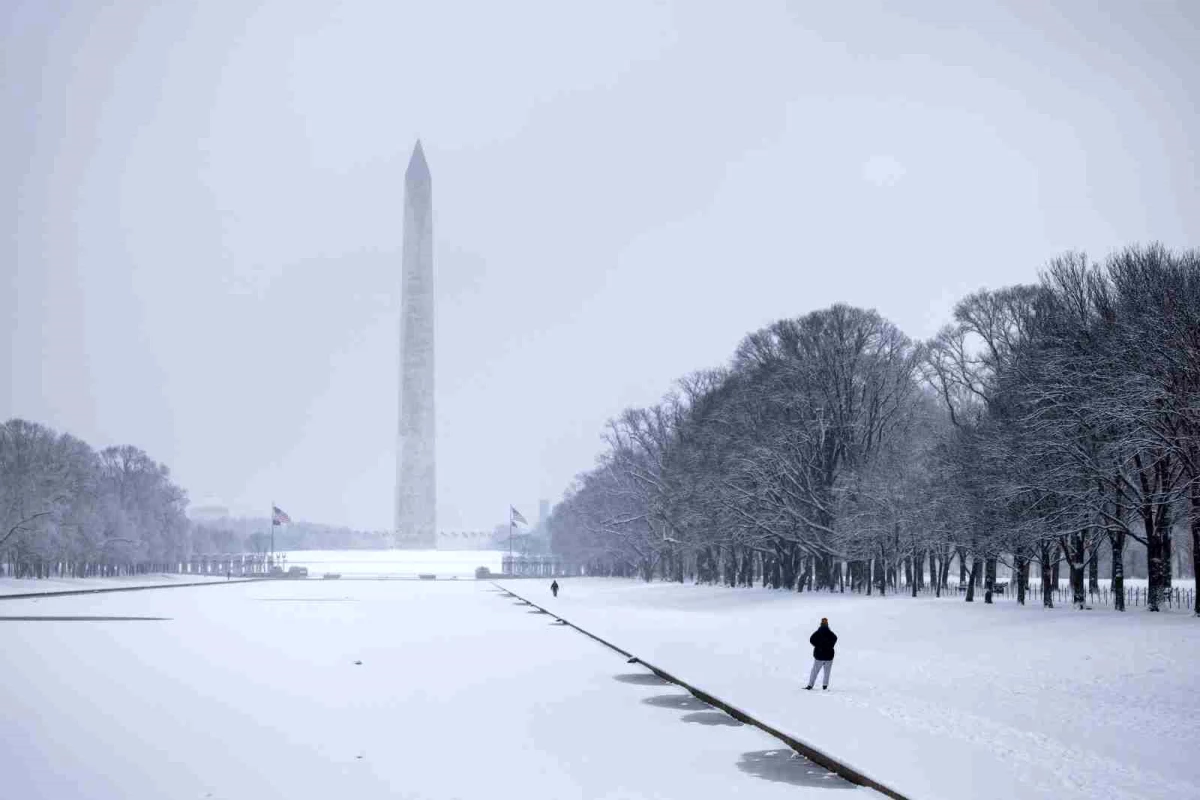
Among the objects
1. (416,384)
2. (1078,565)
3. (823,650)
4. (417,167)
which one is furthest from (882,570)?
(417,167)

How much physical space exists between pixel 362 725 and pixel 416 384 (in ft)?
332

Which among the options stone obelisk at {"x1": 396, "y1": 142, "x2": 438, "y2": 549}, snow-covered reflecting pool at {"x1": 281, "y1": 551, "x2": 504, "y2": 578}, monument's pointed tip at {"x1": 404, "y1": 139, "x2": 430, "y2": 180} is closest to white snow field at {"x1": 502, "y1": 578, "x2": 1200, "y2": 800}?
stone obelisk at {"x1": 396, "y1": 142, "x2": 438, "y2": 549}

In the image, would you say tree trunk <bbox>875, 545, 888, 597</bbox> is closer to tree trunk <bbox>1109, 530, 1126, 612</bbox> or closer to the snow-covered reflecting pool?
tree trunk <bbox>1109, 530, 1126, 612</bbox>

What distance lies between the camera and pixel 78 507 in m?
91.6

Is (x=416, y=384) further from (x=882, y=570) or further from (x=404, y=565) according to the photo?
(x=882, y=570)

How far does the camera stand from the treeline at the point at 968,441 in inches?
1302

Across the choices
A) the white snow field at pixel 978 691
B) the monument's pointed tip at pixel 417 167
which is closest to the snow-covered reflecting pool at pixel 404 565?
the monument's pointed tip at pixel 417 167

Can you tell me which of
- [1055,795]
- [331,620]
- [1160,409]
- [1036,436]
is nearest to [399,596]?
[331,620]

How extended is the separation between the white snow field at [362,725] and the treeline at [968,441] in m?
15.2

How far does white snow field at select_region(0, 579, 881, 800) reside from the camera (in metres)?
13.6

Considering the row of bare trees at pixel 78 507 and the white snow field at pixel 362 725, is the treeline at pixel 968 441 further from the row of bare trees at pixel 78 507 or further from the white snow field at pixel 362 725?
the row of bare trees at pixel 78 507

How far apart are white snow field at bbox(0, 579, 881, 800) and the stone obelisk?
268 ft

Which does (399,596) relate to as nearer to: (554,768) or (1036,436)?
(1036,436)

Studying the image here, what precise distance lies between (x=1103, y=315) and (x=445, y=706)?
26.1m
